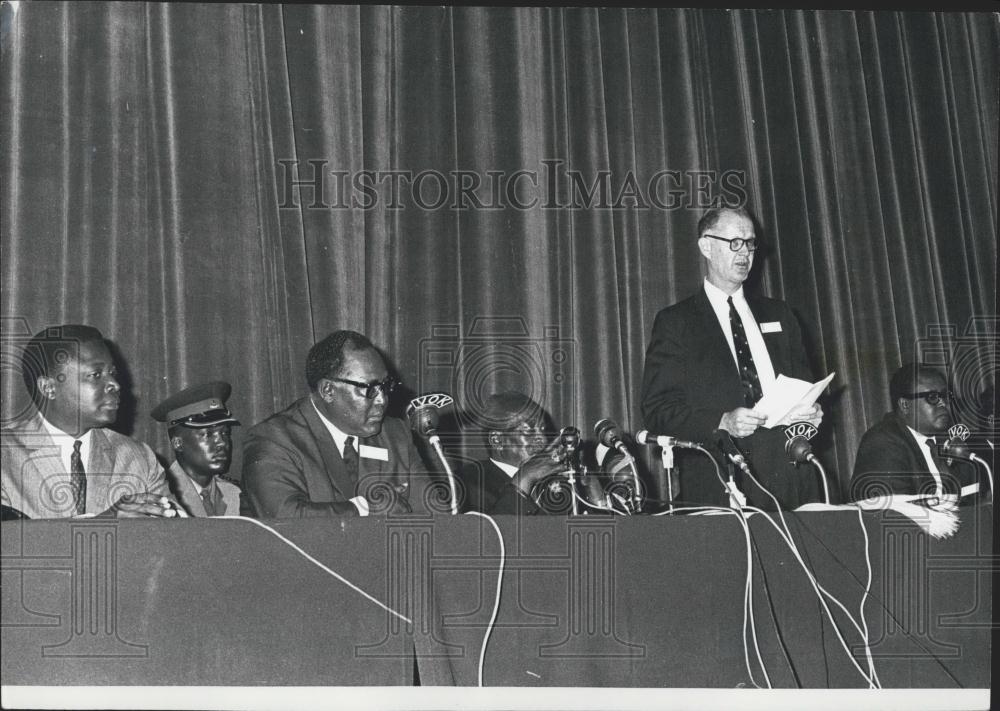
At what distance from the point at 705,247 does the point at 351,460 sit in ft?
4.99

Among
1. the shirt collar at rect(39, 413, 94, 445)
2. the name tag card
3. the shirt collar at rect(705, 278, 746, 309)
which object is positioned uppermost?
the shirt collar at rect(705, 278, 746, 309)

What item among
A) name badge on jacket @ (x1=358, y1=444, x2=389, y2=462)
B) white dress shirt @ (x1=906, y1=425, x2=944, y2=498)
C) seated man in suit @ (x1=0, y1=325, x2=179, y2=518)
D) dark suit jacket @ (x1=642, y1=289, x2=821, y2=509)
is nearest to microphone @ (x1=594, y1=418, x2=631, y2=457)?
dark suit jacket @ (x1=642, y1=289, x2=821, y2=509)

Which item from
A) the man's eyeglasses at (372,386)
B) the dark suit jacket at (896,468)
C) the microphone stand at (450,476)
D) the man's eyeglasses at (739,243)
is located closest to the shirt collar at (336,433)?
the man's eyeglasses at (372,386)

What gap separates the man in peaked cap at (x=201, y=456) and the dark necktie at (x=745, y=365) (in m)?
1.81

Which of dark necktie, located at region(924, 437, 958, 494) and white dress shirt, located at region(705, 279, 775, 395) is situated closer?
dark necktie, located at region(924, 437, 958, 494)

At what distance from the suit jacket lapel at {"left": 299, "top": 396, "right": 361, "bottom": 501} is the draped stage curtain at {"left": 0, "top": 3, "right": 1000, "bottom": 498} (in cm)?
33

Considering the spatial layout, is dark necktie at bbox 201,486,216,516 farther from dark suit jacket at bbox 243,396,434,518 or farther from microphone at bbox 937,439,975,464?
microphone at bbox 937,439,975,464

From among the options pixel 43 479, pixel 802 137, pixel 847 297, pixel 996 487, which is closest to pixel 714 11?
pixel 802 137

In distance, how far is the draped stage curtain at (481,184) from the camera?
162 inches

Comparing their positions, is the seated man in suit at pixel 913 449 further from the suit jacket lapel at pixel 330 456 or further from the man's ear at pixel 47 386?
the man's ear at pixel 47 386

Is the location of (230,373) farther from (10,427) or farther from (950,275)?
(950,275)

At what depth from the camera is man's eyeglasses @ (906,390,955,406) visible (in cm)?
420

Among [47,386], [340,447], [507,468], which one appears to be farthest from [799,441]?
[47,386]

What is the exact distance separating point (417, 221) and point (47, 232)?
1.29 metres
